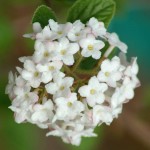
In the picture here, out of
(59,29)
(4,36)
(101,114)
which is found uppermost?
(4,36)

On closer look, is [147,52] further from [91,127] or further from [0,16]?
[91,127]

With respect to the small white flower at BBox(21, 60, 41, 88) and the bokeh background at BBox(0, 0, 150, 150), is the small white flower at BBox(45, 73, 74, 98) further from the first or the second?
the bokeh background at BBox(0, 0, 150, 150)

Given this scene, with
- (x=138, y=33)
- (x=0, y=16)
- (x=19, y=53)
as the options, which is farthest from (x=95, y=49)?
(x=138, y=33)

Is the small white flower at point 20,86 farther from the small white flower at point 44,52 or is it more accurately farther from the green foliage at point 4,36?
the green foliage at point 4,36

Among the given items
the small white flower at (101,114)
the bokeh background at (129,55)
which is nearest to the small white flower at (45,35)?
the small white flower at (101,114)

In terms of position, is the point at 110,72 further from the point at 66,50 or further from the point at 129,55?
the point at 129,55

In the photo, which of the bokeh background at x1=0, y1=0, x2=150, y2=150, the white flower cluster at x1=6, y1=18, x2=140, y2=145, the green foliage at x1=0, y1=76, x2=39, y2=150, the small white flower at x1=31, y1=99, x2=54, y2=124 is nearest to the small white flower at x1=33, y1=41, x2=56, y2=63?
the white flower cluster at x1=6, y1=18, x2=140, y2=145

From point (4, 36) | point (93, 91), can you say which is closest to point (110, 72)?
point (93, 91)

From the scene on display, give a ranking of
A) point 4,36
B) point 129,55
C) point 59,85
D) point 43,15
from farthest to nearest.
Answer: point 129,55 < point 4,36 < point 43,15 < point 59,85
